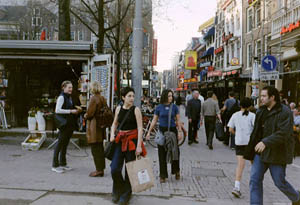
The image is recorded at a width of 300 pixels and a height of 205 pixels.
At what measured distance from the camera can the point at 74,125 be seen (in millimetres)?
7043

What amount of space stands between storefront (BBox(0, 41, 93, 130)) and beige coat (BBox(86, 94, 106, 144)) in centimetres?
335

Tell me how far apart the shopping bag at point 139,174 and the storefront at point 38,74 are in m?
5.57

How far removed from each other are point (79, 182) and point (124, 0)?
16.5 meters

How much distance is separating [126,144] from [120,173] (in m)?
0.44

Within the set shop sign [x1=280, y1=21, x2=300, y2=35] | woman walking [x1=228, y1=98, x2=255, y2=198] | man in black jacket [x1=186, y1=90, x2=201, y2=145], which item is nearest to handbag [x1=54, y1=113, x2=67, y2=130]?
woman walking [x1=228, y1=98, x2=255, y2=198]

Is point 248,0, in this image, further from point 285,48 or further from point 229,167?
point 229,167

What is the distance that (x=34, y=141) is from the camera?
371 inches

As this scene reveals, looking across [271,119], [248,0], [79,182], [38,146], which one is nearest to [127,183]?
[79,182]

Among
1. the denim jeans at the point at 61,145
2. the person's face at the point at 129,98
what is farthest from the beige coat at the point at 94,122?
the person's face at the point at 129,98

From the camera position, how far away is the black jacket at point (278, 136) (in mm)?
4066

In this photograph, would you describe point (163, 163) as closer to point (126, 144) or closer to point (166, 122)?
point (166, 122)

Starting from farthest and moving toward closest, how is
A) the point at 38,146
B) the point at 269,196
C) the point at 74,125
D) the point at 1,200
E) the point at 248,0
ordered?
1. the point at 248,0
2. the point at 38,146
3. the point at 74,125
4. the point at 269,196
5. the point at 1,200

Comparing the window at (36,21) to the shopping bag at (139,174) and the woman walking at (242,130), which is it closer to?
the woman walking at (242,130)

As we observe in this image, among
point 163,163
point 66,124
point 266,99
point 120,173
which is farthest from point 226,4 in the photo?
point 120,173
